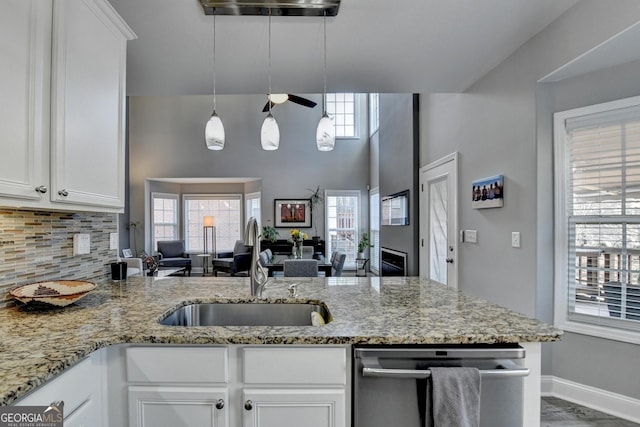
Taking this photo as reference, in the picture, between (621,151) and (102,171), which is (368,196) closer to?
(621,151)

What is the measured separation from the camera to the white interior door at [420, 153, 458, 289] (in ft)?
11.4

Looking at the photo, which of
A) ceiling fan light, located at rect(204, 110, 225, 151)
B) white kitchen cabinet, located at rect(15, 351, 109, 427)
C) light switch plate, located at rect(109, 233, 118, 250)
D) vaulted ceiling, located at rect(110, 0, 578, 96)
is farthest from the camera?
light switch plate, located at rect(109, 233, 118, 250)

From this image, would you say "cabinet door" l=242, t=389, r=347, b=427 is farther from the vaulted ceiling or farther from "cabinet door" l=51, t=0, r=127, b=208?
the vaulted ceiling

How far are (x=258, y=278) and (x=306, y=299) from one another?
0.27 m

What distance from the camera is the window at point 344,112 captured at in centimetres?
776

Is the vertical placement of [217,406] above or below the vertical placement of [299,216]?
below

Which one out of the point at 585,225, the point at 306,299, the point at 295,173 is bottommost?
the point at 306,299

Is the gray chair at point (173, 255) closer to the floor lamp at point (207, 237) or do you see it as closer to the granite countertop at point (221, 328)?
the floor lamp at point (207, 237)

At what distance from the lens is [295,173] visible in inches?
296

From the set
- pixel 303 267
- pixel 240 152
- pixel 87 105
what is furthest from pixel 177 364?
pixel 240 152

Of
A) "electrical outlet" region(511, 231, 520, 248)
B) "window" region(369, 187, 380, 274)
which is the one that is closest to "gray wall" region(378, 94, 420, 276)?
"window" region(369, 187, 380, 274)

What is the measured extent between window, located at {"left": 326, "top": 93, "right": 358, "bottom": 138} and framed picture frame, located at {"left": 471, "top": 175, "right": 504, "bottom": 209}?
5.02m

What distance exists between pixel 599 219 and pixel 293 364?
2267 millimetres

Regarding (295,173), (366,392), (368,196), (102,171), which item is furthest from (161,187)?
(366,392)
